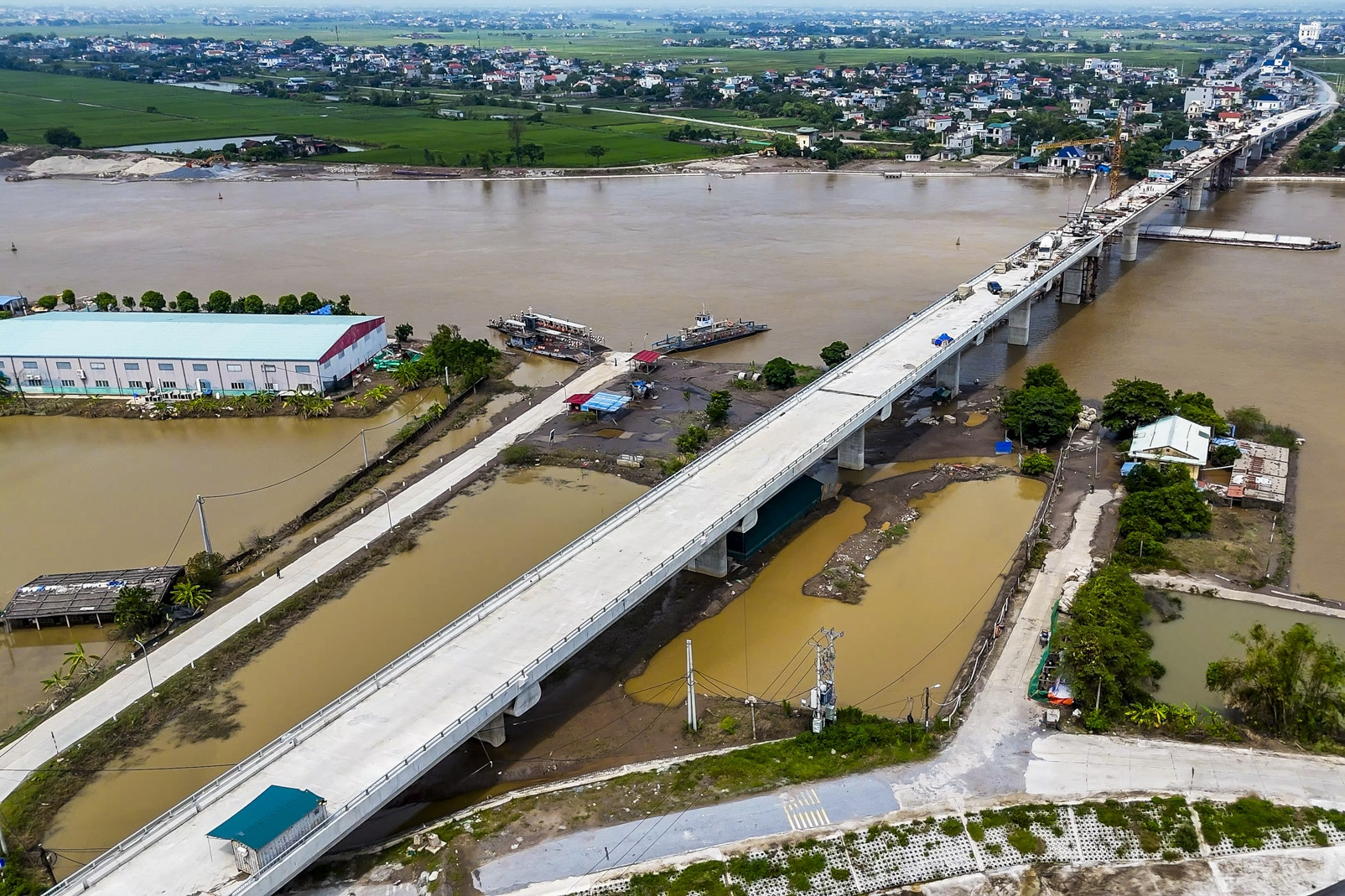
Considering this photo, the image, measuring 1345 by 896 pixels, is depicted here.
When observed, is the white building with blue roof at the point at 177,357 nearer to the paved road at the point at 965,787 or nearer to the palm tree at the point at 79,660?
the palm tree at the point at 79,660

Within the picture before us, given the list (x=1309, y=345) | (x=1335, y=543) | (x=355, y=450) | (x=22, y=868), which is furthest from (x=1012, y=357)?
(x=22, y=868)

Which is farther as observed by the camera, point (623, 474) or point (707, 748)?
point (623, 474)

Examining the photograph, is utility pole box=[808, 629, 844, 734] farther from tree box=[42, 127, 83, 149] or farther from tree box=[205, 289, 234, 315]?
tree box=[42, 127, 83, 149]

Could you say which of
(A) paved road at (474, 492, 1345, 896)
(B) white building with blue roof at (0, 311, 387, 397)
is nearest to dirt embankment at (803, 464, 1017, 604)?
(A) paved road at (474, 492, 1345, 896)

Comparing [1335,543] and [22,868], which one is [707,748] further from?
[1335,543]

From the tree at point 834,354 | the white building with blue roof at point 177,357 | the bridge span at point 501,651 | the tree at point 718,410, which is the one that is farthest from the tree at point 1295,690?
the white building with blue roof at point 177,357
